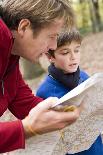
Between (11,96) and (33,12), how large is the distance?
0.64m

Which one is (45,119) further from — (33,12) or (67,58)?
(67,58)

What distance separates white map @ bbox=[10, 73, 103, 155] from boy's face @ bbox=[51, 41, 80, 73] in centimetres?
45

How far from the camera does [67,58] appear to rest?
3.04 m

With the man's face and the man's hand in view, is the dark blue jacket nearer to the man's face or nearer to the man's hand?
the man's face

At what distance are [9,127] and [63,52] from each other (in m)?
1.16

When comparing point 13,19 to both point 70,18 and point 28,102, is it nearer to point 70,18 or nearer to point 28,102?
point 70,18

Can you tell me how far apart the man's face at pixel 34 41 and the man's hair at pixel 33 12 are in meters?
0.03

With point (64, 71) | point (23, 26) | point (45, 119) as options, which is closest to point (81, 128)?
point (64, 71)

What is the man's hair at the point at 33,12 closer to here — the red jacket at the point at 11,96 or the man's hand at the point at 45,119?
the red jacket at the point at 11,96

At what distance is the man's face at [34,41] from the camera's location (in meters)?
2.24

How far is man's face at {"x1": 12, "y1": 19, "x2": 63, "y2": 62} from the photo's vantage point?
7.34 ft

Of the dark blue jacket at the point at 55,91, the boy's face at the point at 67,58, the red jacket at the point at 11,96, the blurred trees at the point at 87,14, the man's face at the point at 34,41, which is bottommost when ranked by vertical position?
the blurred trees at the point at 87,14

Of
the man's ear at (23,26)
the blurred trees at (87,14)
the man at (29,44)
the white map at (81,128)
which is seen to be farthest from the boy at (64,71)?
the blurred trees at (87,14)

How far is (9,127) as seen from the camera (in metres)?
2.01
